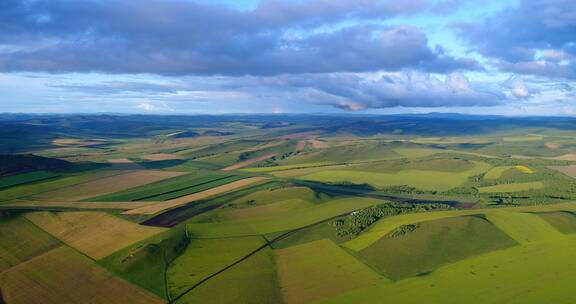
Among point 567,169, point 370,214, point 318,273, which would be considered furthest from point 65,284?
point 567,169

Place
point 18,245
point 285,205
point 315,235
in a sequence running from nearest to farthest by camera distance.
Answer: point 18,245, point 315,235, point 285,205

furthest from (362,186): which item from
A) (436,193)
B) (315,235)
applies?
(315,235)

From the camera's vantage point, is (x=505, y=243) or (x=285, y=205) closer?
(x=505, y=243)

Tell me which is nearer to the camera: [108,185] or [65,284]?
[65,284]

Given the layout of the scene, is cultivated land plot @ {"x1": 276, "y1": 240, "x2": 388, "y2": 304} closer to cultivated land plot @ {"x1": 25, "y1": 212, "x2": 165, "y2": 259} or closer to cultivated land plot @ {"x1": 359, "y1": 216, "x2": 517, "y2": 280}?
cultivated land plot @ {"x1": 359, "y1": 216, "x2": 517, "y2": 280}

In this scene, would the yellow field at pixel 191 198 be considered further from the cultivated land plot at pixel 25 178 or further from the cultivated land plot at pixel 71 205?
the cultivated land plot at pixel 25 178

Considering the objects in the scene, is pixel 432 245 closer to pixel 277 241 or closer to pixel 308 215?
pixel 277 241

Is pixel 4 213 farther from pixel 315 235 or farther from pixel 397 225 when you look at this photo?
pixel 397 225
